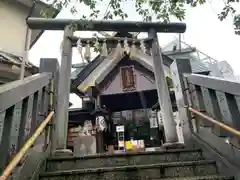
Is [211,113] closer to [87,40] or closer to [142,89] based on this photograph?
[87,40]

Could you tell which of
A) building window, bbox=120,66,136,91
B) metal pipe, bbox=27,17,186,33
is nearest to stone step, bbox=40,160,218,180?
metal pipe, bbox=27,17,186,33

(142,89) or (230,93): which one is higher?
(142,89)

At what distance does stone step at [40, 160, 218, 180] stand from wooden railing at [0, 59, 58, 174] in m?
0.54

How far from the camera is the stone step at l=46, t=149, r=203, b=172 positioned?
2830 mm

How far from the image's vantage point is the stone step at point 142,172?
2426 millimetres

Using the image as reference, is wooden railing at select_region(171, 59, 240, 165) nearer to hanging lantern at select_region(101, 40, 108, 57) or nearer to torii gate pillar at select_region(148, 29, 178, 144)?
torii gate pillar at select_region(148, 29, 178, 144)

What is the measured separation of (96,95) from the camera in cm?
812

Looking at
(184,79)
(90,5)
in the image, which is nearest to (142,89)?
(184,79)

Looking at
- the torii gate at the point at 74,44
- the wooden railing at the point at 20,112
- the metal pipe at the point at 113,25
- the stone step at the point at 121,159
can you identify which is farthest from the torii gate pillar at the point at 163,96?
the wooden railing at the point at 20,112

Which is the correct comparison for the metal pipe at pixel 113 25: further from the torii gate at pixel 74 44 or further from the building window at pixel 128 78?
the building window at pixel 128 78

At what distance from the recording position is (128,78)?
8148mm

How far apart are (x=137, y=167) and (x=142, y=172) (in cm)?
→ 8

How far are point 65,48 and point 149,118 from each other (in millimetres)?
4883

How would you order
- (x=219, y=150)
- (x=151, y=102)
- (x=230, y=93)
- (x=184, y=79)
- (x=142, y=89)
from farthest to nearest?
(x=151, y=102) → (x=142, y=89) → (x=184, y=79) → (x=219, y=150) → (x=230, y=93)
